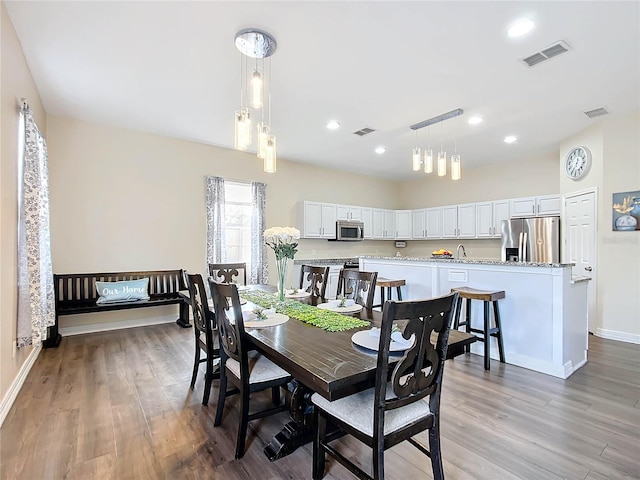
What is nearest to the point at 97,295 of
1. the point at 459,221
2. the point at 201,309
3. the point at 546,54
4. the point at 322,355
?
the point at 201,309

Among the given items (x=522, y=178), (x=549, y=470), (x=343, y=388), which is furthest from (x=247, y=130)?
(x=522, y=178)

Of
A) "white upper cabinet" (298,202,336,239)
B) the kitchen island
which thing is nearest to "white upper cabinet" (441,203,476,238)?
"white upper cabinet" (298,202,336,239)

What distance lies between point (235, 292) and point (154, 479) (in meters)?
1.04

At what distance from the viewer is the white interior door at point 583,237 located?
4.51 meters

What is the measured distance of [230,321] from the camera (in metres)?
2.08

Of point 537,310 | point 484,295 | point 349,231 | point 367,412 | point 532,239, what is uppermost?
point 349,231

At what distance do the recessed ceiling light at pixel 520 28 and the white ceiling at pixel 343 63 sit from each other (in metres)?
0.05

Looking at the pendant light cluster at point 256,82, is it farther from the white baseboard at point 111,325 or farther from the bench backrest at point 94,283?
the white baseboard at point 111,325

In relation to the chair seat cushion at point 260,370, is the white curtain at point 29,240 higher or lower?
higher

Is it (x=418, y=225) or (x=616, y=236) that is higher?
(x=418, y=225)

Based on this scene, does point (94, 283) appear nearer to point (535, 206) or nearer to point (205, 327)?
point (205, 327)

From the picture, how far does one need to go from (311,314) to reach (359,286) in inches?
23.9

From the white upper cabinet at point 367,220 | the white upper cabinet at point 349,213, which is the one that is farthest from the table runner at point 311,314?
the white upper cabinet at point 367,220

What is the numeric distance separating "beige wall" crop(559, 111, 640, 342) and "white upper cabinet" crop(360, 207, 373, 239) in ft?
12.7
